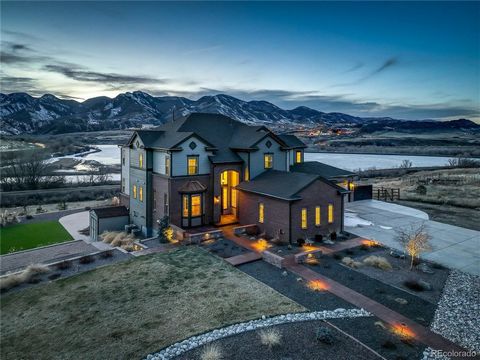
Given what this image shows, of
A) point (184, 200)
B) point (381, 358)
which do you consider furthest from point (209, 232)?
point (381, 358)

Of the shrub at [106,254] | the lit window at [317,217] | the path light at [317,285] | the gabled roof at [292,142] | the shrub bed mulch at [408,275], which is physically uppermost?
the gabled roof at [292,142]

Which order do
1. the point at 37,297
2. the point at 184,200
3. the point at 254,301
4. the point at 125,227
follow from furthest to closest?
the point at 125,227 → the point at 184,200 → the point at 37,297 → the point at 254,301

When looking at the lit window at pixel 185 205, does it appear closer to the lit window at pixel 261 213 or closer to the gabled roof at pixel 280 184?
the gabled roof at pixel 280 184

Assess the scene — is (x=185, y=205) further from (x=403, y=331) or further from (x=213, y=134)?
(x=403, y=331)

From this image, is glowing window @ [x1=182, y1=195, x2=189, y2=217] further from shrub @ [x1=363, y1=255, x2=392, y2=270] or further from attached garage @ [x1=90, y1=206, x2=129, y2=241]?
shrub @ [x1=363, y1=255, x2=392, y2=270]

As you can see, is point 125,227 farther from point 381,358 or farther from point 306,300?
point 381,358

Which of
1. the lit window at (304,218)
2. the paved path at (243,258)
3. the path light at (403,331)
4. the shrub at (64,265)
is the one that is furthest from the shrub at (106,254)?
the path light at (403,331)
